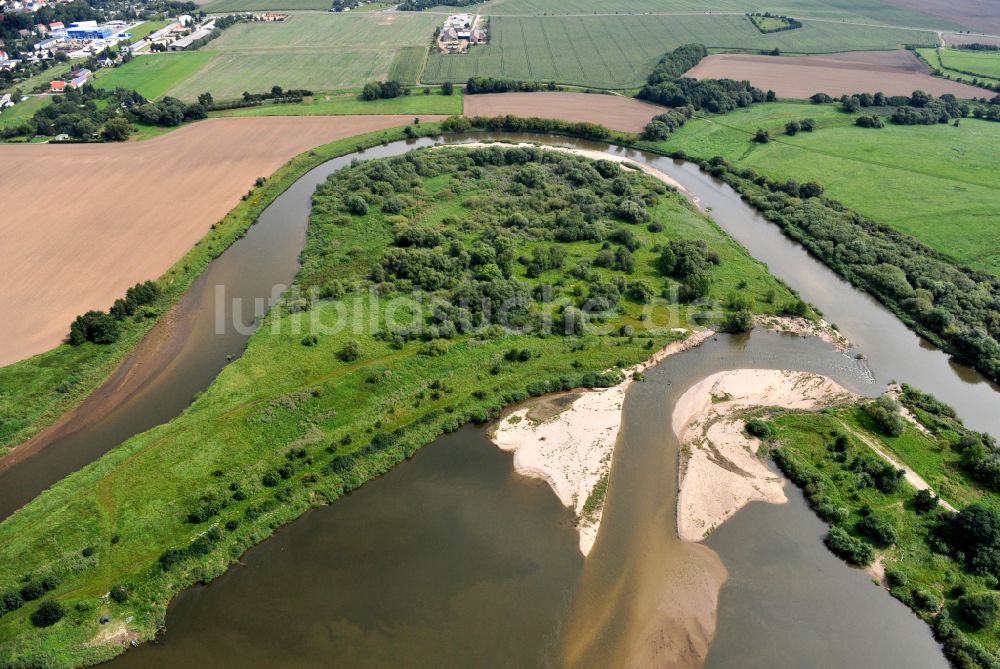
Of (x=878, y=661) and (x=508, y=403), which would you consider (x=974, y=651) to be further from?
(x=508, y=403)

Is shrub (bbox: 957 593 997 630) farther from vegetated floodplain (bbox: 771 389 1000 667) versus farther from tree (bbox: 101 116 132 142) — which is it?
tree (bbox: 101 116 132 142)

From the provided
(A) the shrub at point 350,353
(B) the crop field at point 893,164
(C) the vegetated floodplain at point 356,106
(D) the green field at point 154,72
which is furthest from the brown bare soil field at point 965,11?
(D) the green field at point 154,72

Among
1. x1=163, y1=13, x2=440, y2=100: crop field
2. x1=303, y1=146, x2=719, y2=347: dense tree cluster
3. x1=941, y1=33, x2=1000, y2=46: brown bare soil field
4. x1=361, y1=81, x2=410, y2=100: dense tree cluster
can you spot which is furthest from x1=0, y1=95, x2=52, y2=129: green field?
x1=941, y1=33, x2=1000, y2=46: brown bare soil field

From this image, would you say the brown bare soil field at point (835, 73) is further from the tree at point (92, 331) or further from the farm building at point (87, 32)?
the farm building at point (87, 32)

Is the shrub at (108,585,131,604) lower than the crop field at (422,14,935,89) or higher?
lower

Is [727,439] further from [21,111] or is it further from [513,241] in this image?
[21,111]
